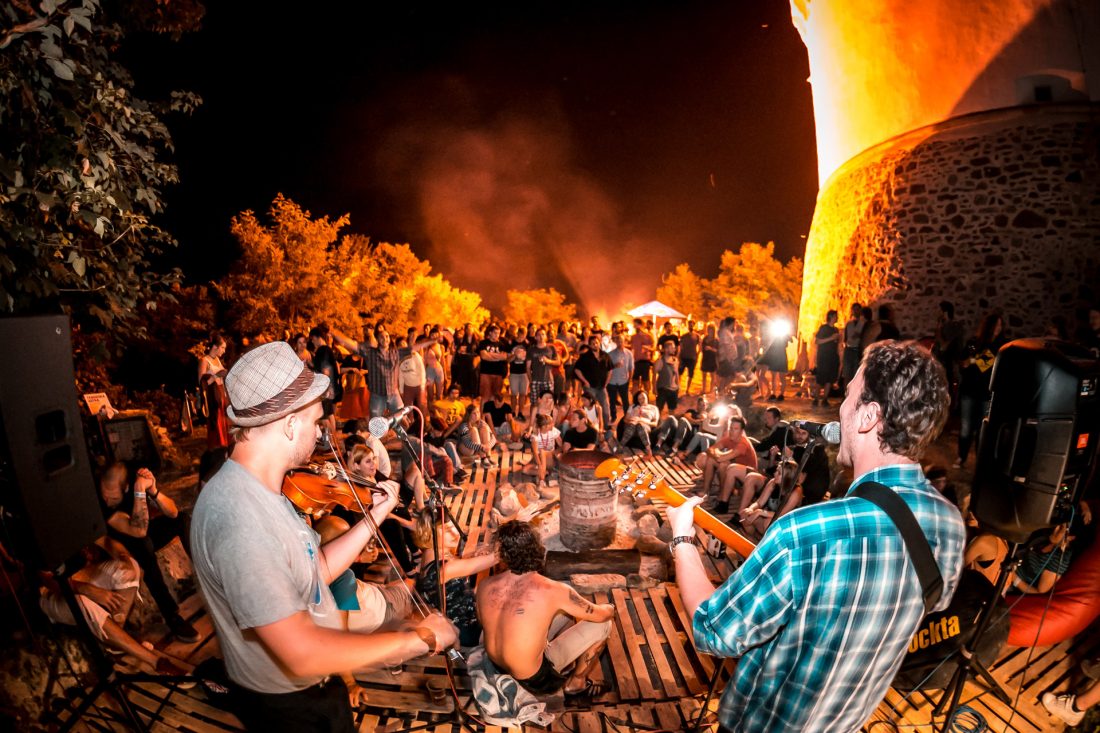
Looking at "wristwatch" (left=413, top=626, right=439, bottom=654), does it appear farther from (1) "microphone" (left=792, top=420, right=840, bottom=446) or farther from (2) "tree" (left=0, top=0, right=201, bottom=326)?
(2) "tree" (left=0, top=0, right=201, bottom=326)

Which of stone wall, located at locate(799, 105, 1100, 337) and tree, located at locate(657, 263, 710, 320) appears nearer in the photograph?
stone wall, located at locate(799, 105, 1100, 337)

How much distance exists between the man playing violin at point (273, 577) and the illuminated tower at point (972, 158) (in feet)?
43.1

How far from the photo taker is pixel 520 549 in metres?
3.36

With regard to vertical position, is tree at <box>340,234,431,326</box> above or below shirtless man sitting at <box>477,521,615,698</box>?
above

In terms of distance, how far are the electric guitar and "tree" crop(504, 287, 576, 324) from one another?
62.1m

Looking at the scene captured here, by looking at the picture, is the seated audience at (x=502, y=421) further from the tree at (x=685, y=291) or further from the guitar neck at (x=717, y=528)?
the tree at (x=685, y=291)

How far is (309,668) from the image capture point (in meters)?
1.57

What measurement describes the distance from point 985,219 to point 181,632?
15.0 meters

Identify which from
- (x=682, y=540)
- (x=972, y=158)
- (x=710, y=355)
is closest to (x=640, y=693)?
(x=682, y=540)

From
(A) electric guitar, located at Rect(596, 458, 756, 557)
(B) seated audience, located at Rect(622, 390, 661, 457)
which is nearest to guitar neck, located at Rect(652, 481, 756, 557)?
(A) electric guitar, located at Rect(596, 458, 756, 557)

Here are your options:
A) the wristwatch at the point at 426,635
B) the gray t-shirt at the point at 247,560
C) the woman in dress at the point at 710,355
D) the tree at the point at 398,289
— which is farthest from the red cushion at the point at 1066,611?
the tree at the point at 398,289

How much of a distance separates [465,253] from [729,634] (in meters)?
53.7

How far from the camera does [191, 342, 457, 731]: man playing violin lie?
159cm

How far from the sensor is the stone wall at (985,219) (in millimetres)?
9969
